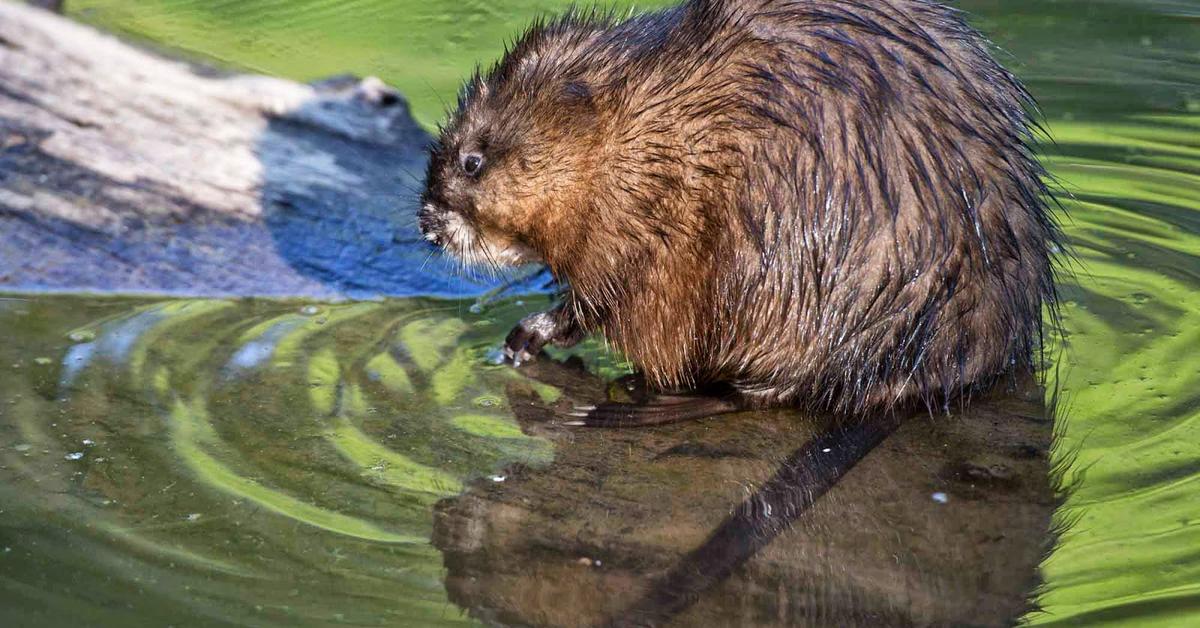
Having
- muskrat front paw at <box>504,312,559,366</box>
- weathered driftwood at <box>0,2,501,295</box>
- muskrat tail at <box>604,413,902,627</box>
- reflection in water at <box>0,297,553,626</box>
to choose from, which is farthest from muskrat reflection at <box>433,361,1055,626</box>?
weathered driftwood at <box>0,2,501,295</box>

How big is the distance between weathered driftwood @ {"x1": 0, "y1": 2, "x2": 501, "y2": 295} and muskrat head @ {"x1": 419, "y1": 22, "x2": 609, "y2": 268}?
74cm

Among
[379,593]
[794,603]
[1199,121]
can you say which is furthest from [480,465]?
[1199,121]

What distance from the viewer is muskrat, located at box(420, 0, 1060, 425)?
3.91 m

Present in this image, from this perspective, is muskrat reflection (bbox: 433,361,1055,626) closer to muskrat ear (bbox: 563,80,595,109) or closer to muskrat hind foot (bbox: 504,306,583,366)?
muskrat hind foot (bbox: 504,306,583,366)

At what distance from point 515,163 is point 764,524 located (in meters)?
1.35

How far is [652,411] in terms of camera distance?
4293 millimetres

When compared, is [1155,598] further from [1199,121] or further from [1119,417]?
[1199,121]

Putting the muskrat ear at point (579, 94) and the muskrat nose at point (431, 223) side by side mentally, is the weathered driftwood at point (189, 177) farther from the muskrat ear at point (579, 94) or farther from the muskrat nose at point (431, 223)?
the muskrat ear at point (579, 94)

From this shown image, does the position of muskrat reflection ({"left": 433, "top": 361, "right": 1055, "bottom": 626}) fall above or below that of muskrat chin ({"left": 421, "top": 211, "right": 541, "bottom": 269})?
below

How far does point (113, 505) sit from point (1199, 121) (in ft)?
15.4

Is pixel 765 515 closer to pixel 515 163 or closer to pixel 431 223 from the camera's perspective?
pixel 515 163

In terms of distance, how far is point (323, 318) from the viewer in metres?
4.91

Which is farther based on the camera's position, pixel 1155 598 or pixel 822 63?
pixel 822 63

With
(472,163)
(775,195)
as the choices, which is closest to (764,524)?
(775,195)
